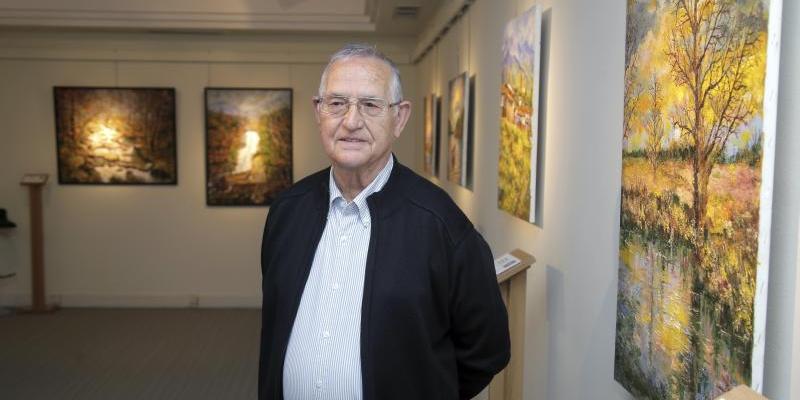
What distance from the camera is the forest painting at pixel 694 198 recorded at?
1.91m

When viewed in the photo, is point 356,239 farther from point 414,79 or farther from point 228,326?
point 414,79

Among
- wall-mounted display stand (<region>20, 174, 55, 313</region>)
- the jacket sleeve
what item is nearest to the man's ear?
the jacket sleeve

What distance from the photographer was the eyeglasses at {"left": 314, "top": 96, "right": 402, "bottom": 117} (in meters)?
2.42

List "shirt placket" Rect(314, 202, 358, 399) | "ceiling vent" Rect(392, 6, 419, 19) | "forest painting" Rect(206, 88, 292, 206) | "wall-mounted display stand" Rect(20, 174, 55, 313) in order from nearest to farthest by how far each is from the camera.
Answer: "shirt placket" Rect(314, 202, 358, 399) < "ceiling vent" Rect(392, 6, 419, 19) < "wall-mounted display stand" Rect(20, 174, 55, 313) < "forest painting" Rect(206, 88, 292, 206)

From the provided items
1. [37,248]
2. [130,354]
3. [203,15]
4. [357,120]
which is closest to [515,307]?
[357,120]

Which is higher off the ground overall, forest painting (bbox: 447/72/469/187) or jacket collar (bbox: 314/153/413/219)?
forest painting (bbox: 447/72/469/187)

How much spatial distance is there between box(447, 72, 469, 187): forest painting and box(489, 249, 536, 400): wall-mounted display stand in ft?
9.04

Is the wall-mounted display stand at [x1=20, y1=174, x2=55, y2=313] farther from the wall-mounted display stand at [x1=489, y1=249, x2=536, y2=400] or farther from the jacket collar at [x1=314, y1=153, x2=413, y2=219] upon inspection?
the jacket collar at [x1=314, y1=153, x2=413, y2=219]

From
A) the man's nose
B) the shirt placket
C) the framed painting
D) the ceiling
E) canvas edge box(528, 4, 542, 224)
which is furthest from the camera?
the ceiling

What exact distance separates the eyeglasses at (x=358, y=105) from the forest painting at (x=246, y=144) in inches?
397

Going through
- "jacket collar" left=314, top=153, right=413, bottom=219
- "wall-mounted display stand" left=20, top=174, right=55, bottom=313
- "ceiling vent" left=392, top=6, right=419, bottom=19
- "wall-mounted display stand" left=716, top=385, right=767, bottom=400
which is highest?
"ceiling vent" left=392, top=6, right=419, bottom=19

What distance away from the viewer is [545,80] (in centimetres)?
441

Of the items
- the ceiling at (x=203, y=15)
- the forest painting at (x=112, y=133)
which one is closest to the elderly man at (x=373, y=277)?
the ceiling at (x=203, y=15)

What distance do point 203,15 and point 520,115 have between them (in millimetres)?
7850
